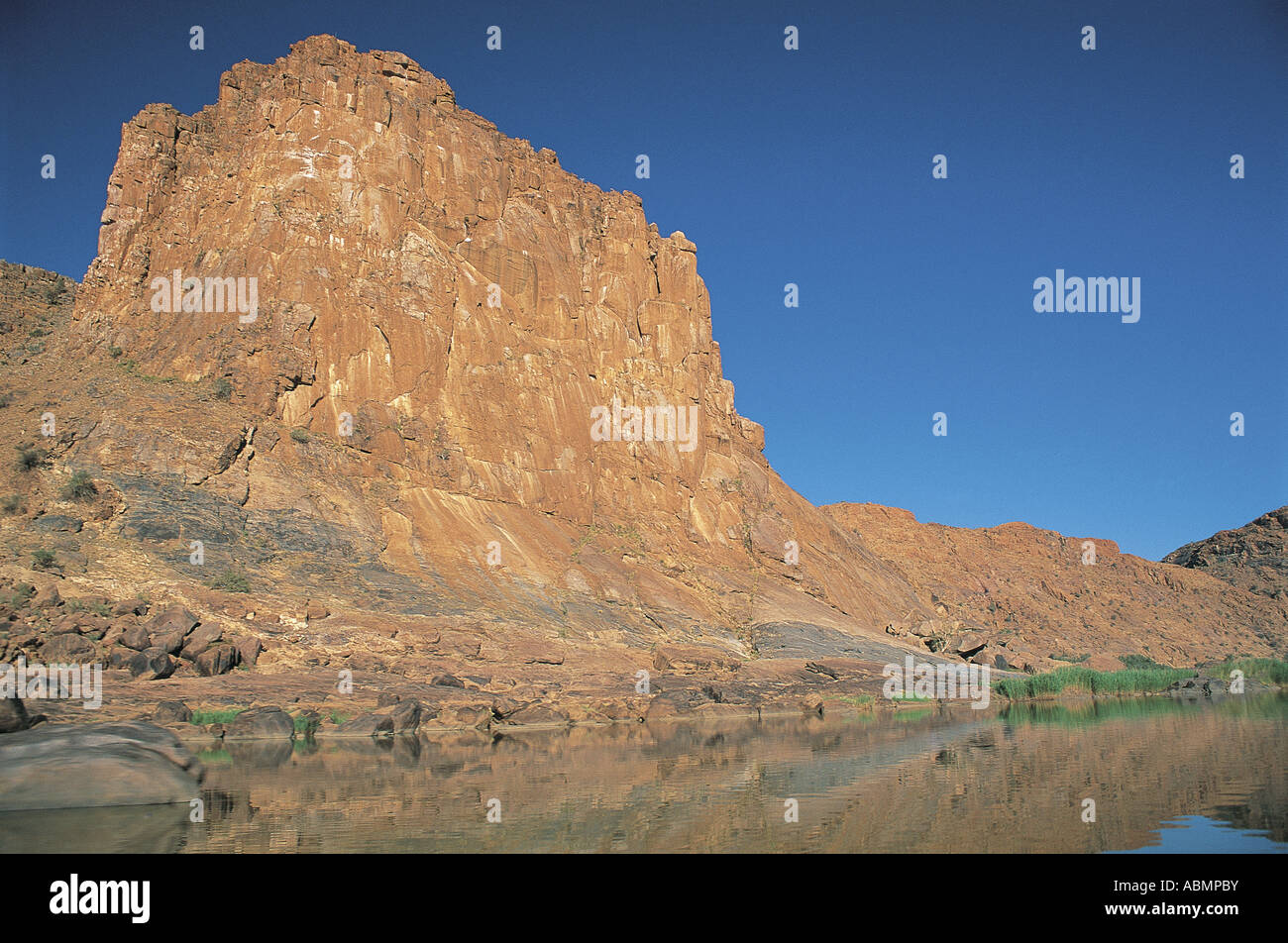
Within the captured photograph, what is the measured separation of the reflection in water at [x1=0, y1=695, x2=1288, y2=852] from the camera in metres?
11.1

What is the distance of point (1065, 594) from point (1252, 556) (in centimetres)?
2780

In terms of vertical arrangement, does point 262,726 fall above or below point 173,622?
below

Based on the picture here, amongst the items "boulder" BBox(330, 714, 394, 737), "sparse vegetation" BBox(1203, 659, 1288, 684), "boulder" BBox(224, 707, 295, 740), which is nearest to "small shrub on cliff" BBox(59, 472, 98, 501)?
"boulder" BBox(224, 707, 295, 740)

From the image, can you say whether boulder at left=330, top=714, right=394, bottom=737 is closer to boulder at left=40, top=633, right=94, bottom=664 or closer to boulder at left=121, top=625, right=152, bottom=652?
boulder at left=121, top=625, right=152, bottom=652

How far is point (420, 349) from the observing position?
48.0m

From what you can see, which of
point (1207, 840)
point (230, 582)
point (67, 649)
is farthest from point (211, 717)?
point (1207, 840)

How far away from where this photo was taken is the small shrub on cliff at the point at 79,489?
3422cm

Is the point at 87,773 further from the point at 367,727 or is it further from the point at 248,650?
the point at 248,650

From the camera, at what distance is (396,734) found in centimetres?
2559

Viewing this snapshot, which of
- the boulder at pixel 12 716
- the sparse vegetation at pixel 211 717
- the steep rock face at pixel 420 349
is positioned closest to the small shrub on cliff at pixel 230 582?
the steep rock face at pixel 420 349

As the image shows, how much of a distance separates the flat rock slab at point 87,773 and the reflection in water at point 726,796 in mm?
605

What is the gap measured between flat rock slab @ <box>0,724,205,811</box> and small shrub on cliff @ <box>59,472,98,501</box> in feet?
69.8

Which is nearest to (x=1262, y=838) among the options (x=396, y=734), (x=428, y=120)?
(x=396, y=734)
